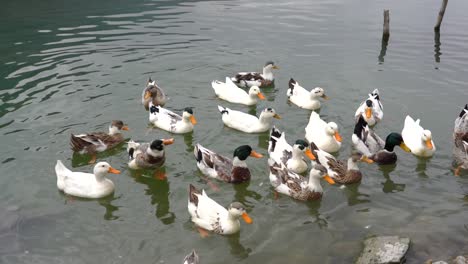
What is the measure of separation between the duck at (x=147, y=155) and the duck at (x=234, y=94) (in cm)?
398

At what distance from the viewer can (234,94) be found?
14.1 metres

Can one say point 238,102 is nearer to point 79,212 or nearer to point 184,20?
point 79,212

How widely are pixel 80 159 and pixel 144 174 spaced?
5.62ft

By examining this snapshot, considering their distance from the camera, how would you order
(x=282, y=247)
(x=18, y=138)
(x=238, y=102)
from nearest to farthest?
1. (x=282, y=247)
2. (x=18, y=138)
3. (x=238, y=102)

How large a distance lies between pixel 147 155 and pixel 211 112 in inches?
143

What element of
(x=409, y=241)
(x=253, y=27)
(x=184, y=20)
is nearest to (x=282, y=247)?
(x=409, y=241)

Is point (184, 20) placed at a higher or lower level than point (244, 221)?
higher

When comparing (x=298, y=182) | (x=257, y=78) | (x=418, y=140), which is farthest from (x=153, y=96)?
(x=418, y=140)

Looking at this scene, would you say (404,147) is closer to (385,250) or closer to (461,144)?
(461,144)

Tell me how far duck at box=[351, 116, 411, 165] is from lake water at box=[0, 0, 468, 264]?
25 cm

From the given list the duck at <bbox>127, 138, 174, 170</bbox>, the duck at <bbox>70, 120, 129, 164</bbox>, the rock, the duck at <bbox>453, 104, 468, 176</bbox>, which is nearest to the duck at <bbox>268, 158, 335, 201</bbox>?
the rock

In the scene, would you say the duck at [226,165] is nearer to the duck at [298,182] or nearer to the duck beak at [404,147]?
the duck at [298,182]

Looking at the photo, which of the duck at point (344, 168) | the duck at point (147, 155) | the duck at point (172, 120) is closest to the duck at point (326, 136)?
the duck at point (344, 168)

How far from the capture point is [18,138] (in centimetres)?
1190
